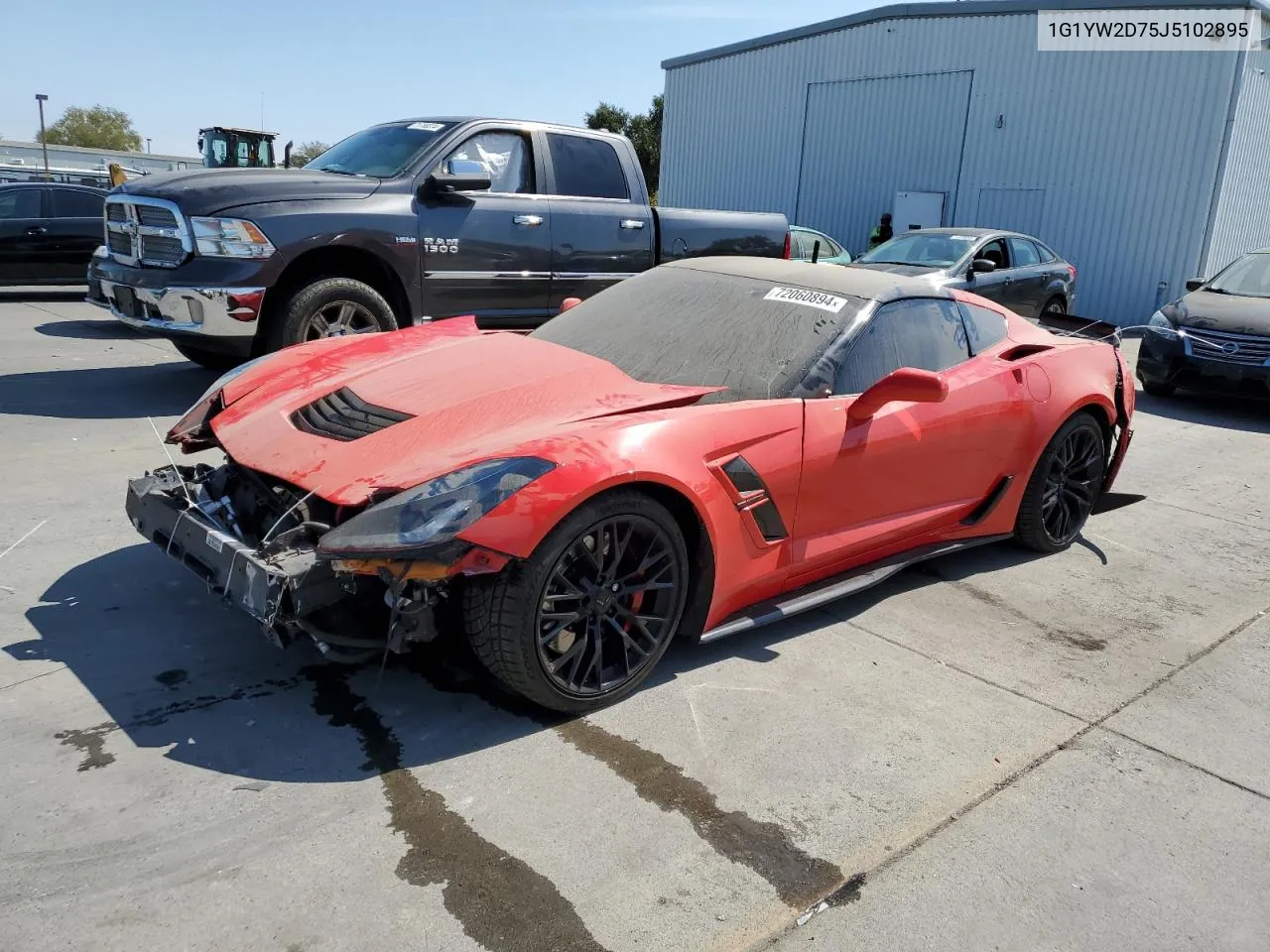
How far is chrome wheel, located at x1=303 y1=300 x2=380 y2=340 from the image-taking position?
6605mm

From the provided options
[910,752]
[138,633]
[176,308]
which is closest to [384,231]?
[176,308]

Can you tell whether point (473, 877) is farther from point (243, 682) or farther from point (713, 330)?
point (713, 330)

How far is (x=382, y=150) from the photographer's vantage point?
24.2 feet

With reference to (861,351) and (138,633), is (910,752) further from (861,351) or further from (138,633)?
(138,633)

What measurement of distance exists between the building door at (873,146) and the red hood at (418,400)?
57.1ft

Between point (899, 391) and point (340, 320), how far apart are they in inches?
173

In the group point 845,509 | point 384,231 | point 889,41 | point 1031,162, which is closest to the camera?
point 845,509

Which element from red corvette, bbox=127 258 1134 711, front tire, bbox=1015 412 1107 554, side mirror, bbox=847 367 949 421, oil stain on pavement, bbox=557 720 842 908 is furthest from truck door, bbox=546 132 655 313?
oil stain on pavement, bbox=557 720 842 908

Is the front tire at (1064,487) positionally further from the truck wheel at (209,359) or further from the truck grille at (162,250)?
the truck wheel at (209,359)

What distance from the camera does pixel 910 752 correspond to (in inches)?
121

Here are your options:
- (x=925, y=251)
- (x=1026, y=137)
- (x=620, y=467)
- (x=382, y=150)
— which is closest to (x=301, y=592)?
(x=620, y=467)

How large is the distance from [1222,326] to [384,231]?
298 inches

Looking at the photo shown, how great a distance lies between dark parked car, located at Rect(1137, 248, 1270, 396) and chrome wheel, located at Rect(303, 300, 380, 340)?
24.3 feet

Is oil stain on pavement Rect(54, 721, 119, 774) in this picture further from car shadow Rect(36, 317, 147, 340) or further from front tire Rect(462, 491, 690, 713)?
car shadow Rect(36, 317, 147, 340)
